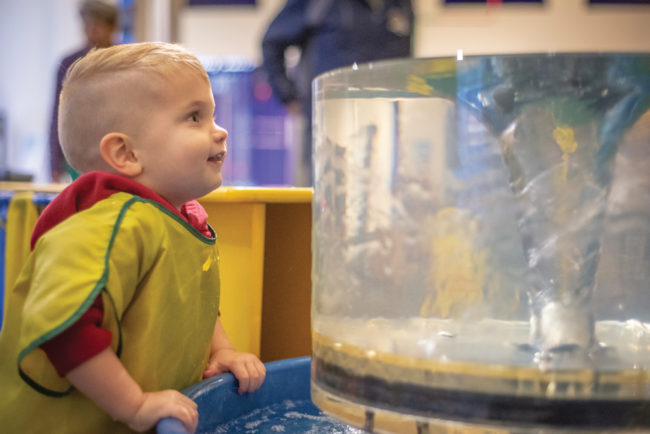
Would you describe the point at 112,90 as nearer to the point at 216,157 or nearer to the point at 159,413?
the point at 216,157

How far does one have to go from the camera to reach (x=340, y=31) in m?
2.38

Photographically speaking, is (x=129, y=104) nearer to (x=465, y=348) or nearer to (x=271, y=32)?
(x=465, y=348)

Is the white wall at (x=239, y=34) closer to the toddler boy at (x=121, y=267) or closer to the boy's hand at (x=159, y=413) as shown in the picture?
the toddler boy at (x=121, y=267)

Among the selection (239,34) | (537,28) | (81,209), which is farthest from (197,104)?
(537,28)

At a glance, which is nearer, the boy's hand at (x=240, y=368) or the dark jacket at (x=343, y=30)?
the boy's hand at (x=240, y=368)

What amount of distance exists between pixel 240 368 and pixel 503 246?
1.32 ft

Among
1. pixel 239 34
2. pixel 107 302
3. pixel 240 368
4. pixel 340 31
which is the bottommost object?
pixel 240 368

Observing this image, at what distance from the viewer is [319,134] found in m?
0.82

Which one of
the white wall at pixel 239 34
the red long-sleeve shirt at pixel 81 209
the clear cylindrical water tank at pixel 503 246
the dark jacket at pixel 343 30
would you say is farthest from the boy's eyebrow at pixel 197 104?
the white wall at pixel 239 34

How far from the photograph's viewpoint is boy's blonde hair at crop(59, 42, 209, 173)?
0.82 metres

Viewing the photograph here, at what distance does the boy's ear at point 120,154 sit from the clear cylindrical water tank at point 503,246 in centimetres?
27

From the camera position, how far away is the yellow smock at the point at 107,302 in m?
0.69

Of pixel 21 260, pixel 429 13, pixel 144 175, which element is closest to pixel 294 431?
pixel 144 175

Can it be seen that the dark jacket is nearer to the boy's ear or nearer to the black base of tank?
the boy's ear
